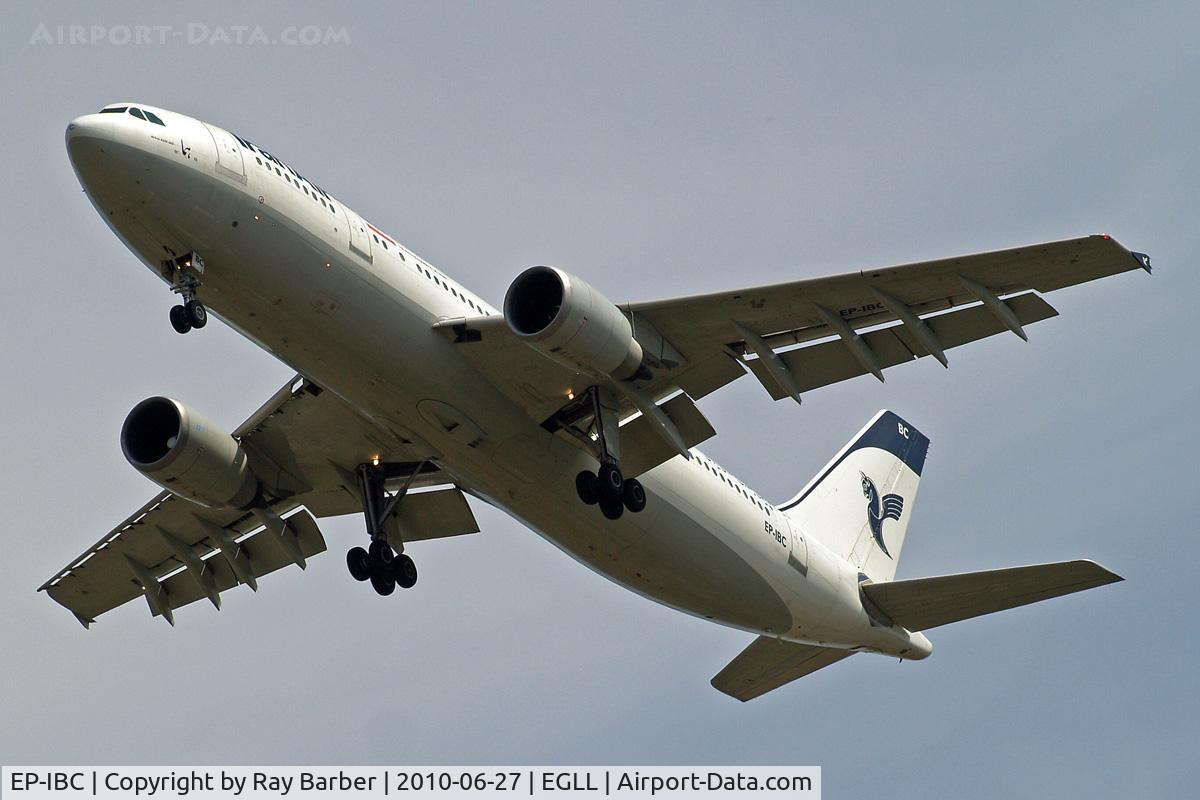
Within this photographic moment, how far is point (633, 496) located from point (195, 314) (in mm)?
7742

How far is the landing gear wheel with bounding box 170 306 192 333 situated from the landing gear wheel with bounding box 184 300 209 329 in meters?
0.04

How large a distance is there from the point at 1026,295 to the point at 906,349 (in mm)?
2290

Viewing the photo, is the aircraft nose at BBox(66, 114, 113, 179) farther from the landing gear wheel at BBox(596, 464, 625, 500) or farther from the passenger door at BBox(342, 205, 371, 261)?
the landing gear wheel at BBox(596, 464, 625, 500)

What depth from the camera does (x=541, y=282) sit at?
81.4 ft

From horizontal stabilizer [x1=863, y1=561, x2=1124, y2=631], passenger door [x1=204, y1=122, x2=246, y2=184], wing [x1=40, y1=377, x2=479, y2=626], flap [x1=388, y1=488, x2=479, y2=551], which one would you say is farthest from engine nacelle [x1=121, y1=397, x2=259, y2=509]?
horizontal stabilizer [x1=863, y1=561, x2=1124, y2=631]

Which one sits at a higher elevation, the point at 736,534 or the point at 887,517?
the point at 887,517

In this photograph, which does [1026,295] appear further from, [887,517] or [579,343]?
[887,517]

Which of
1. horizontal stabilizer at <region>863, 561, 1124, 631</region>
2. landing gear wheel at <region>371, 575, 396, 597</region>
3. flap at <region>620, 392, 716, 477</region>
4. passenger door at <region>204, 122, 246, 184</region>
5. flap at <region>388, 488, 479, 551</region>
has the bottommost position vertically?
landing gear wheel at <region>371, 575, 396, 597</region>

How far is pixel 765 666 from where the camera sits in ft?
110

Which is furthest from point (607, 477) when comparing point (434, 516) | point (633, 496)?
point (434, 516)

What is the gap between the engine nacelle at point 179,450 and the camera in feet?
92.9

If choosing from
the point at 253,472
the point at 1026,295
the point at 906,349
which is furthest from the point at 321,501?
the point at 1026,295

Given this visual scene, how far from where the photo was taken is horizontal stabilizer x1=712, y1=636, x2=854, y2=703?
110ft

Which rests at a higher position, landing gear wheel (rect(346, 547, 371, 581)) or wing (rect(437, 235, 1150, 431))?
wing (rect(437, 235, 1150, 431))
